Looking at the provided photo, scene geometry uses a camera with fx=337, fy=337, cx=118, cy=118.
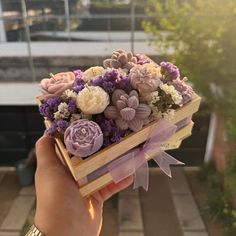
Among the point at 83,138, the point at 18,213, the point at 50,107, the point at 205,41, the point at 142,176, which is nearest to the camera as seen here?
the point at 83,138

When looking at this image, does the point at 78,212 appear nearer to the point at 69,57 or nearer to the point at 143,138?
the point at 143,138

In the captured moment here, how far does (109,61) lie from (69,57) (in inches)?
83.4

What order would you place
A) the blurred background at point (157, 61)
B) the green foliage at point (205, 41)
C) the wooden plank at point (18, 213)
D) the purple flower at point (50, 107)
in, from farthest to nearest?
the wooden plank at point (18, 213)
the blurred background at point (157, 61)
the green foliage at point (205, 41)
the purple flower at point (50, 107)

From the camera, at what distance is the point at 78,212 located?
102 centimetres

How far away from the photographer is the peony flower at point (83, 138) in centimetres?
90

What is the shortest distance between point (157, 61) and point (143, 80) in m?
2.19

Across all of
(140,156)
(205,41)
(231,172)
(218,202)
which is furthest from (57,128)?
(218,202)

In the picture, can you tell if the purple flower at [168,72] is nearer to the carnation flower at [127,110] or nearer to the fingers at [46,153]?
the carnation flower at [127,110]

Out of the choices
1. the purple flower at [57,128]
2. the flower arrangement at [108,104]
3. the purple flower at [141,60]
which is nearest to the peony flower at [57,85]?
the flower arrangement at [108,104]

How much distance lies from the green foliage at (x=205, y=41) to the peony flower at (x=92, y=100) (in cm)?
179

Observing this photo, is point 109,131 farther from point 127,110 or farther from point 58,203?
point 58,203

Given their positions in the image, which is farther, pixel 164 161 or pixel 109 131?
pixel 164 161

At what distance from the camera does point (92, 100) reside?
0.92m

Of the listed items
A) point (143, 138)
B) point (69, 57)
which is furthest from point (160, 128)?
point (69, 57)
